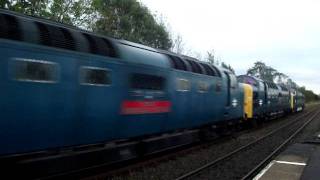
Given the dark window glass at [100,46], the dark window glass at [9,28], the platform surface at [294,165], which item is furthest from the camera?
the platform surface at [294,165]

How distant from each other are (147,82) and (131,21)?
32.6 m

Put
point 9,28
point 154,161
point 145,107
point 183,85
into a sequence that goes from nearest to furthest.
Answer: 1. point 9,28
2. point 145,107
3. point 154,161
4. point 183,85

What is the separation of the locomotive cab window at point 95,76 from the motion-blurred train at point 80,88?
20mm

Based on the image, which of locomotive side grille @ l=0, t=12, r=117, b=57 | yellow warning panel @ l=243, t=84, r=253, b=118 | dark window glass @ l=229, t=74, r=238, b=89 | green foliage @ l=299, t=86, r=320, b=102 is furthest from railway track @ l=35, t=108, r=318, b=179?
green foliage @ l=299, t=86, r=320, b=102

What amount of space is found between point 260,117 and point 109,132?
22982mm

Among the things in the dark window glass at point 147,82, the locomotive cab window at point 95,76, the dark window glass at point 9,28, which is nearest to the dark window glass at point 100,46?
the locomotive cab window at point 95,76

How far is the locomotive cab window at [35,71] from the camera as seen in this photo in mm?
8453

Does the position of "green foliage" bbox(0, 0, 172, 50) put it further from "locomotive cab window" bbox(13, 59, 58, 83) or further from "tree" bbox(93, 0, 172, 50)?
"locomotive cab window" bbox(13, 59, 58, 83)

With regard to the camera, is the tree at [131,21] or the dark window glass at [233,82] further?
the tree at [131,21]

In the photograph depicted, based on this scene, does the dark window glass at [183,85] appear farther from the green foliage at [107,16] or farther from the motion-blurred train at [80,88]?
the green foliage at [107,16]

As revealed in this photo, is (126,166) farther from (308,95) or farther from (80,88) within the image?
(308,95)

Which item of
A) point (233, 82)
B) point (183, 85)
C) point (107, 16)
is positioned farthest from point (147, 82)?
point (107, 16)

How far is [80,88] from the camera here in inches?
400

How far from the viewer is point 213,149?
18156 mm
